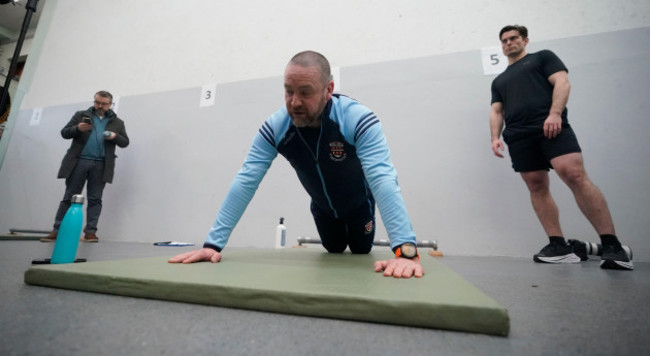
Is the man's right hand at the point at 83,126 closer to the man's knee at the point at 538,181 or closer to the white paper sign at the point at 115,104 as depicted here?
the white paper sign at the point at 115,104

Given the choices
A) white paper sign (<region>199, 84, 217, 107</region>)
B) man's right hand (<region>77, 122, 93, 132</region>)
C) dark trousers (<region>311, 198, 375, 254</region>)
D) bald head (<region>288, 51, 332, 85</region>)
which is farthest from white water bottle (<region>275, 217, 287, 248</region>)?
man's right hand (<region>77, 122, 93, 132</region>)

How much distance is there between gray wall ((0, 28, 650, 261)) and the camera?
73.7 inches

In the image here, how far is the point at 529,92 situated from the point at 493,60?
715 mm

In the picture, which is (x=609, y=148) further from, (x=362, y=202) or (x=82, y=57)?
(x=82, y=57)

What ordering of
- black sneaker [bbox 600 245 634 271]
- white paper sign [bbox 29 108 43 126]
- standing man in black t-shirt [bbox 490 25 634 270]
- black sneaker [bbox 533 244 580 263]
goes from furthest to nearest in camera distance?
white paper sign [bbox 29 108 43 126]
black sneaker [bbox 533 244 580 263]
standing man in black t-shirt [bbox 490 25 634 270]
black sneaker [bbox 600 245 634 271]

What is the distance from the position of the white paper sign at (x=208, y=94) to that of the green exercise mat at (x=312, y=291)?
2.33 meters

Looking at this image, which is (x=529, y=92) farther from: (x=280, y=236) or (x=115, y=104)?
(x=115, y=104)

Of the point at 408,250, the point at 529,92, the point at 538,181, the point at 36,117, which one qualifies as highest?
the point at 36,117

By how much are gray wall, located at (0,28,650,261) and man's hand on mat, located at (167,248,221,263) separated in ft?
4.56

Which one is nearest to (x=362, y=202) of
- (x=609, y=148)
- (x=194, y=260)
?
(x=194, y=260)

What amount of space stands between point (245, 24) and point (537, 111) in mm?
2662

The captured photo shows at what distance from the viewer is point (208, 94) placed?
287cm

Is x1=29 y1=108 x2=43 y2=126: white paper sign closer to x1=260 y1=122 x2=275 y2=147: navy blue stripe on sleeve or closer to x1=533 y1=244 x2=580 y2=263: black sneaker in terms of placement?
x1=260 y1=122 x2=275 y2=147: navy blue stripe on sleeve

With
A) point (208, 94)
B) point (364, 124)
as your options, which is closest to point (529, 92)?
point (364, 124)
